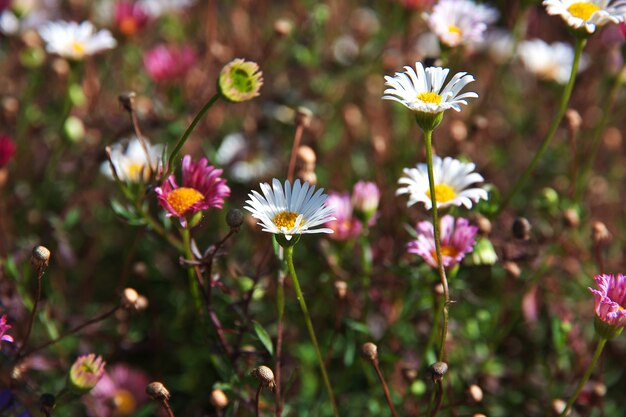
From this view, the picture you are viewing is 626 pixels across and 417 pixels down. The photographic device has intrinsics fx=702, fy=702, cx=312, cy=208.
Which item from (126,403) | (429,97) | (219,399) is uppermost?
(429,97)

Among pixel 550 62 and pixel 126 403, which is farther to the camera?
pixel 550 62

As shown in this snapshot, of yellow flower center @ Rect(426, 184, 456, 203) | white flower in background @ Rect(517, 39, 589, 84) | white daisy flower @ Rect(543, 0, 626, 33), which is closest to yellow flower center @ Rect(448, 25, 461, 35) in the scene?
white daisy flower @ Rect(543, 0, 626, 33)

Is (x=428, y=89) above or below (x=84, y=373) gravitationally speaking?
above

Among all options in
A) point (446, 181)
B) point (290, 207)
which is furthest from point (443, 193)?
point (290, 207)

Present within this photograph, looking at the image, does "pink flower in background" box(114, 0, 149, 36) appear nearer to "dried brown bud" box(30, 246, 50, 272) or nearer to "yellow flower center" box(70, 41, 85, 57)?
"yellow flower center" box(70, 41, 85, 57)

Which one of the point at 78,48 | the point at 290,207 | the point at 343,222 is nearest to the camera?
the point at 290,207

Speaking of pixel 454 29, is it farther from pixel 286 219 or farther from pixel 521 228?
pixel 286 219

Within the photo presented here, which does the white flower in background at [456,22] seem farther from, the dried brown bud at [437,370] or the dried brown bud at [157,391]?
the dried brown bud at [157,391]
